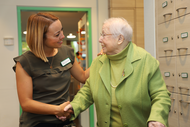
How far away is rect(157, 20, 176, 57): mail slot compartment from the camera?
255 centimetres

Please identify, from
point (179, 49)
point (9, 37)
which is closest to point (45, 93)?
point (179, 49)

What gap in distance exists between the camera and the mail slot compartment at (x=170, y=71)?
8.37 feet

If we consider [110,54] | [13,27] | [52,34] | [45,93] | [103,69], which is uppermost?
[13,27]

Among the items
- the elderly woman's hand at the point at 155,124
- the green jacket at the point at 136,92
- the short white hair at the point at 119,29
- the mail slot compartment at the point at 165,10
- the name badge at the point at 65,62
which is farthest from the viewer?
the mail slot compartment at the point at 165,10

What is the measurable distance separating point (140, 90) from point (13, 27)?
123 inches

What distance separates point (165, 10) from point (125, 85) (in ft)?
5.12

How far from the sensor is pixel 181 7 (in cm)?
233

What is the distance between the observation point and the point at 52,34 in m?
1.68

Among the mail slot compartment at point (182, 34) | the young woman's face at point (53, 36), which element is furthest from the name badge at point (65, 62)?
the mail slot compartment at point (182, 34)

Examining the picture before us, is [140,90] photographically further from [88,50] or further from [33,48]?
[88,50]

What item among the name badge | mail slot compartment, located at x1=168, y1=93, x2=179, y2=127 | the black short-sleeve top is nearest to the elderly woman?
the black short-sleeve top

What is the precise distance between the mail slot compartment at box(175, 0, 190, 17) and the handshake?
63.6 inches

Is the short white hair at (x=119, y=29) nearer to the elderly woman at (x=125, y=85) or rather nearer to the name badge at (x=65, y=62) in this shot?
the elderly woman at (x=125, y=85)

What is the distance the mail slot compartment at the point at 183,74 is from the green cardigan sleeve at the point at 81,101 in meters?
1.19
